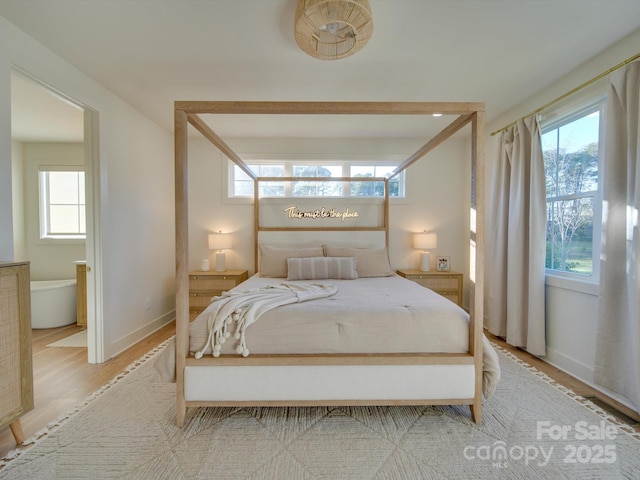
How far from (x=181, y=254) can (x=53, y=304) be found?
316 centimetres

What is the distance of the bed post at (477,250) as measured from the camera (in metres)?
1.60

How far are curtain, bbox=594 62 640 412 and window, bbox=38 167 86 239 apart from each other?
5944mm

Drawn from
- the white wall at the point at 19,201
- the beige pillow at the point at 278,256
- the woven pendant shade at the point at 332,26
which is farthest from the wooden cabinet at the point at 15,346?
the white wall at the point at 19,201

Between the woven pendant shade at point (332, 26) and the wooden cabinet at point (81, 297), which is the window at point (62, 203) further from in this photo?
the woven pendant shade at point (332, 26)

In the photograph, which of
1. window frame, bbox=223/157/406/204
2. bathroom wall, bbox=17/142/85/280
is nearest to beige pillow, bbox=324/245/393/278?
window frame, bbox=223/157/406/204

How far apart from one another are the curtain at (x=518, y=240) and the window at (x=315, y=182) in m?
1.33

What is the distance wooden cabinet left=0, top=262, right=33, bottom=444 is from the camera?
1449 mm

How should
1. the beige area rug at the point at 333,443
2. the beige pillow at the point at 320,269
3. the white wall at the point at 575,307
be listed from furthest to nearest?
the beige pillow at the point at 320,269 < the white wall at the point at 575,307 < the beige area rug at the point at 333,443

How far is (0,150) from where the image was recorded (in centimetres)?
170

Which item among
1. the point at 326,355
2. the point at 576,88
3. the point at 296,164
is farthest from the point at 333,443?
the point at 296,164

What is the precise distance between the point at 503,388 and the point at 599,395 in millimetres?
638

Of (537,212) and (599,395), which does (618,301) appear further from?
(537,212)

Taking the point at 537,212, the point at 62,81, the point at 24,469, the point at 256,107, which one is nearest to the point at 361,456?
the point at 24,469

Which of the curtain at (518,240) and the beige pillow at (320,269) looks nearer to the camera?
the curtain at (518,240)
